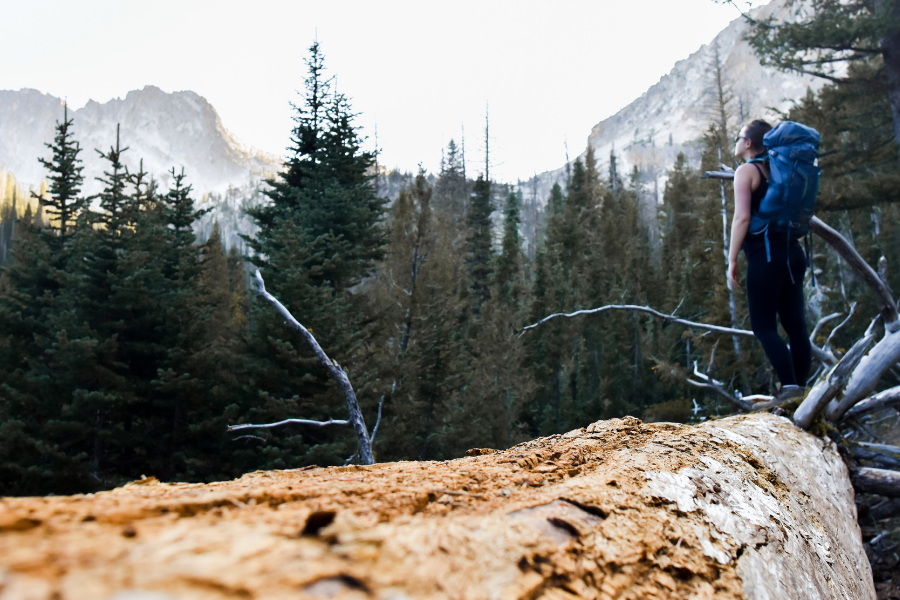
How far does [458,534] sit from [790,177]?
2.83 meters

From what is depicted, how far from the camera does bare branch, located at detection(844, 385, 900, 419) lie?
8.71ft

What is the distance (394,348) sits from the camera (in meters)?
13.4

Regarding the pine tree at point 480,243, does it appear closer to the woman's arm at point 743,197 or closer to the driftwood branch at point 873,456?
the driftwood branch at point 873,456

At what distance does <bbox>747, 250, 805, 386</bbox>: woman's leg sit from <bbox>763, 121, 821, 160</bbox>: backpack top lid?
56 cm

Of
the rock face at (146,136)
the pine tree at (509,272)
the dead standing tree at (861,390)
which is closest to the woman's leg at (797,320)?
the dead standing tree at (861,390)

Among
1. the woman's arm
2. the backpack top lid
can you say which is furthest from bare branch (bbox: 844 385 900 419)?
the backpack top lid

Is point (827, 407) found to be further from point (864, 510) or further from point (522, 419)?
point (522, 419)

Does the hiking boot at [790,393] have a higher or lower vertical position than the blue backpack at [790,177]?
lower

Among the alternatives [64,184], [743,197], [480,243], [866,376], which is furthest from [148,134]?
[866,376]

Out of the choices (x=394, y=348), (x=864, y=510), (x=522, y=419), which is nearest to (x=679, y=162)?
(x=522, y=419)

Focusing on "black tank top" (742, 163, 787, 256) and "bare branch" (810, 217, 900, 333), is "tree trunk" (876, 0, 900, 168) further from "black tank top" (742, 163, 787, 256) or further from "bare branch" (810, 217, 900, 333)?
"black tank top" (742, 163, 787, 256)

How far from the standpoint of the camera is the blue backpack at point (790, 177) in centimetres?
257

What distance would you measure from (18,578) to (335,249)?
42.8 feet

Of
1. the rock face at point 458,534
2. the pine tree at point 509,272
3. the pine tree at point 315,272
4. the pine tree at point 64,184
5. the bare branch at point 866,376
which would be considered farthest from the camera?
the pine tree at point 509,272
